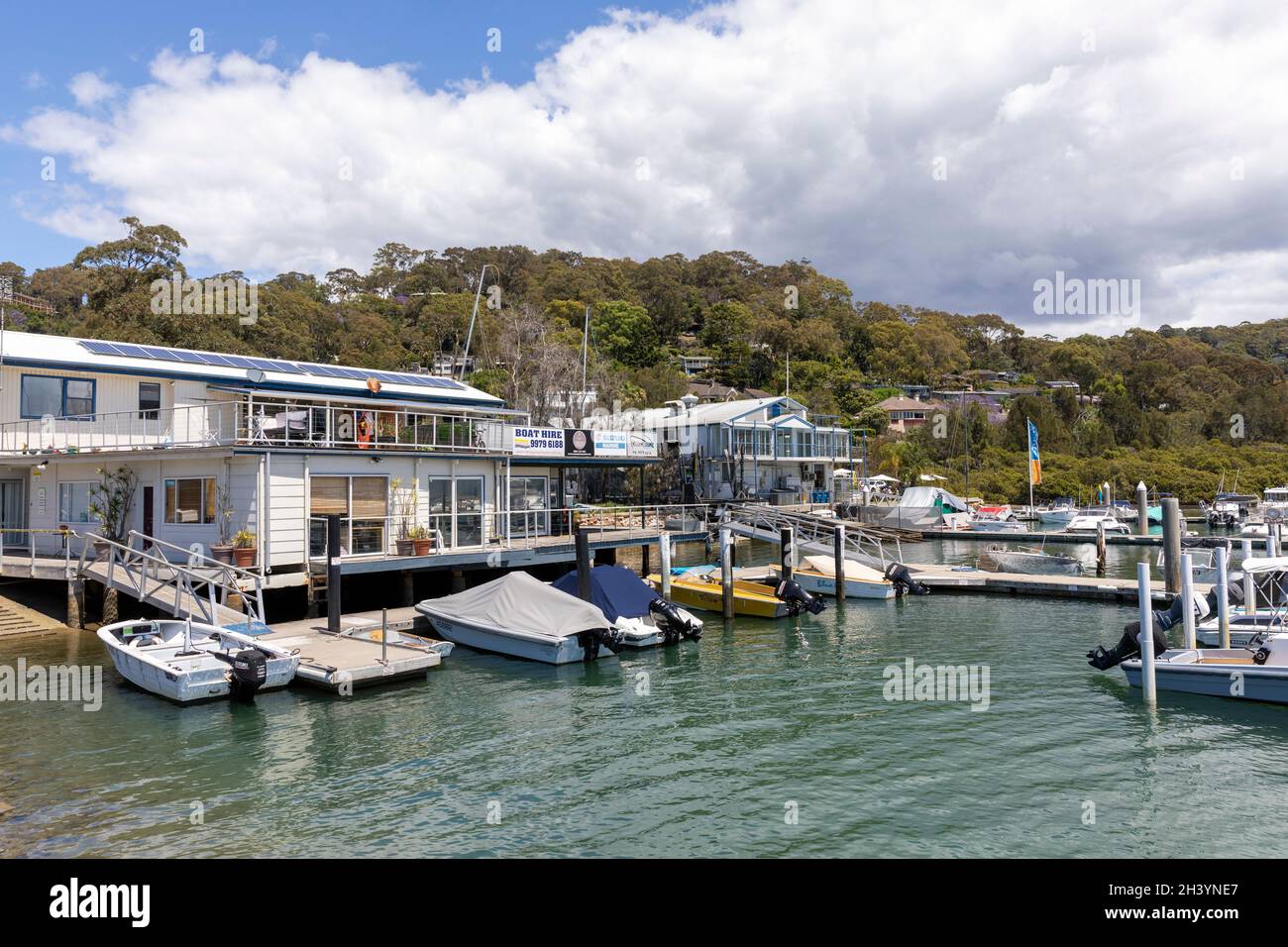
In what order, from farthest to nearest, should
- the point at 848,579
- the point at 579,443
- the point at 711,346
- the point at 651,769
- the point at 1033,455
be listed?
1. the point at 711,346
2. the point at 1033,455
3. the point at 579,443
4. the point at 848,579
5. the point at 651,769

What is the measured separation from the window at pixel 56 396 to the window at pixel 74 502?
244cm

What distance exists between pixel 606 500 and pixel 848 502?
821 inches

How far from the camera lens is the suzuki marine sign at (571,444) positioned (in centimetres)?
3106

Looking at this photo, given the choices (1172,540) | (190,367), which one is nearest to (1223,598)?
(1172,540)

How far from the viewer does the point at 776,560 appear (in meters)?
45.3

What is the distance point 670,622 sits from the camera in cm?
2423

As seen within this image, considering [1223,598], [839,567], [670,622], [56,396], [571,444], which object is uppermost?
[56,396]

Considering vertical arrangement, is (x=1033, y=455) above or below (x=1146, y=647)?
above

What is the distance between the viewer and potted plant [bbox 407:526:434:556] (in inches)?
1020

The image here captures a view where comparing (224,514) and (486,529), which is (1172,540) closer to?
(486,529)

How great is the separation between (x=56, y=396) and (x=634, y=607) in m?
21.7

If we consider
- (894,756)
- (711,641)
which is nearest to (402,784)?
(894,756)

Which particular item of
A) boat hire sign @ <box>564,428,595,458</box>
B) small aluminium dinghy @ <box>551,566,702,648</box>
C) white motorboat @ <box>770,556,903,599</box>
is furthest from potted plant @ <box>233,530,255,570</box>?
white motorboat @ <box>770,556,903,599</box>
